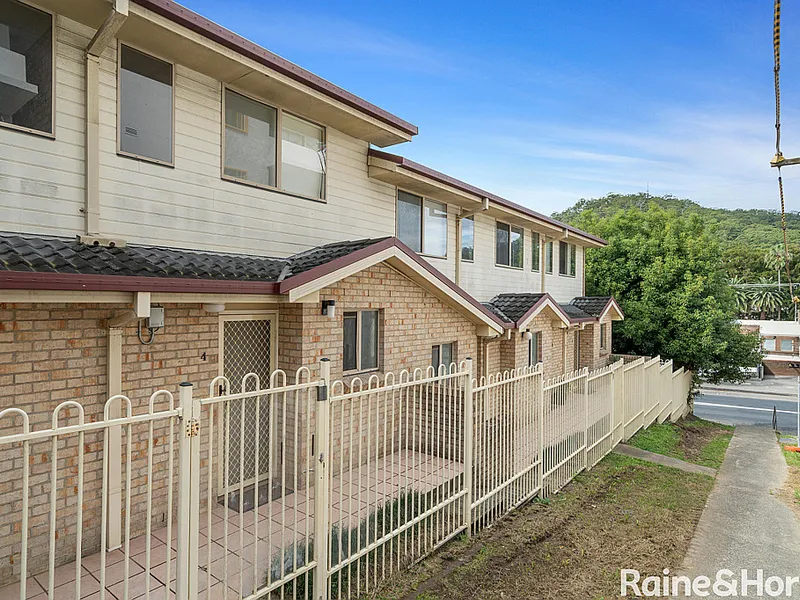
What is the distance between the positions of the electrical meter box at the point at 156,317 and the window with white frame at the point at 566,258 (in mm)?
14885

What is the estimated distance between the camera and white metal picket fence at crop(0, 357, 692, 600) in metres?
3.16

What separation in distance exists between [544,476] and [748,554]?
2588 mm

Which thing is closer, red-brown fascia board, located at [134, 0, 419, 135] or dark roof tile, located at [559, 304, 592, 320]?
red-brown fascia board, located at [134, 0, 419, 135]

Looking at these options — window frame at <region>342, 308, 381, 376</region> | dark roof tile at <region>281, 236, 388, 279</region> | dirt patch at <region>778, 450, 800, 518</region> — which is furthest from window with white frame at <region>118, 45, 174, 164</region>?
dirt patch at <region>778, 450, 800, 518</region>

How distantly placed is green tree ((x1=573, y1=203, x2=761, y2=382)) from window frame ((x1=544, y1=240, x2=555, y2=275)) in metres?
5.04

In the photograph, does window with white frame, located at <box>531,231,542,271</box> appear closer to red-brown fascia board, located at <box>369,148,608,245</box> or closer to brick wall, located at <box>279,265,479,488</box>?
red-brown fascia board, located at <box>369,148,608,245</box>

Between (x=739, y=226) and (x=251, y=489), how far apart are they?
305 ft

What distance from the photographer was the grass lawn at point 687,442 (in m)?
11.0

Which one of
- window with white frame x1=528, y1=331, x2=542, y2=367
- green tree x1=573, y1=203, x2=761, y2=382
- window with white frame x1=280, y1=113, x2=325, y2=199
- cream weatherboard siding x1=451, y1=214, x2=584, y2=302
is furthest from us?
green tree x1=573, y1=203, x2=761, y2=382

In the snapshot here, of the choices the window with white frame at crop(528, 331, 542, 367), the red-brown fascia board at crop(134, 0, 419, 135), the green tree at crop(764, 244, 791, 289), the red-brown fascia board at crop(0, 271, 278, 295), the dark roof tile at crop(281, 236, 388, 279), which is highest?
the green tree at crop(764, 244, 791, 289)

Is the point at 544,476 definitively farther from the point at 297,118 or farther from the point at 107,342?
the point at 297,118

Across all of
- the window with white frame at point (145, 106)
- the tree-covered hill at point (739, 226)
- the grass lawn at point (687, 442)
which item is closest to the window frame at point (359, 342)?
the window with white frame at point (145, 106)

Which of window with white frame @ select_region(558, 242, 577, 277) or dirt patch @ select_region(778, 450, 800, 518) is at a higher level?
Answer: window with white frame @ select_region(558, 242, 577, 277)

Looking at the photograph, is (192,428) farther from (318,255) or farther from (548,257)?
(548,257)
